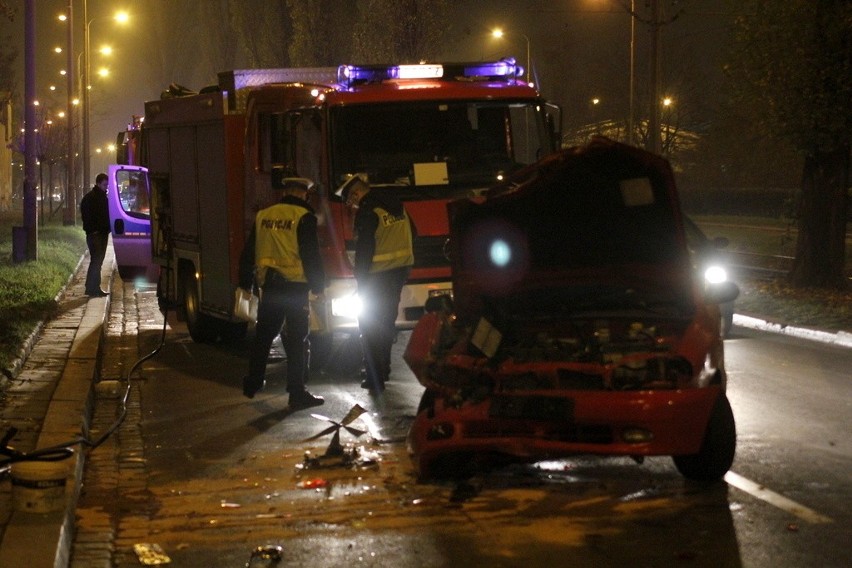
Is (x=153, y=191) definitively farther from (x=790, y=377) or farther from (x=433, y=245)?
(x=790, y=377)

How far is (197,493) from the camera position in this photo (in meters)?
7.85

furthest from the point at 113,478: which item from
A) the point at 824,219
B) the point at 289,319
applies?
the point at 824,219

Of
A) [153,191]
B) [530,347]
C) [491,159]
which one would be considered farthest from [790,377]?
[153,191]

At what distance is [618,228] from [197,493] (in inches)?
124

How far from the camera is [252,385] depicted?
433 inches

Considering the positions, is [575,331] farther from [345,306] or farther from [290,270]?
[345,306]

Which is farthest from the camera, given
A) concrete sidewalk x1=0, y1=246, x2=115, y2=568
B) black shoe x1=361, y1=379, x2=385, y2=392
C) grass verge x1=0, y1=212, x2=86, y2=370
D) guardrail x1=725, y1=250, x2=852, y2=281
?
guardrail x1=725, y1=250, x2=852, y2=281

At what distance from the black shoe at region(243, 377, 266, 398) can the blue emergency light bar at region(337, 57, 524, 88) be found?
11.1 ft

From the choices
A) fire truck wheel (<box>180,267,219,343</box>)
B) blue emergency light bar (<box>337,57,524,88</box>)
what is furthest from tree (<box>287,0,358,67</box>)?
blue emergency light bar (<box>337,57,524,88</box>)

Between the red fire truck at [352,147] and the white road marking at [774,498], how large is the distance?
13.8 ft

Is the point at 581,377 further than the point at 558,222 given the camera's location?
No

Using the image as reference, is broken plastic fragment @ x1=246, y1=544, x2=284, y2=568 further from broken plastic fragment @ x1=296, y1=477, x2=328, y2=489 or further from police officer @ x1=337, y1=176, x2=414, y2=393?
police officer @ x1=337, y1=176, x2=414, y2=393

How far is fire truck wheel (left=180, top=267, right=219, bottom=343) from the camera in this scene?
15.0 m

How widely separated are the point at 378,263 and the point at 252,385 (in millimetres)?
1501
